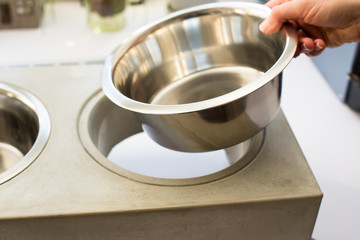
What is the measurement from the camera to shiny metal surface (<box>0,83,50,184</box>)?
968 mm

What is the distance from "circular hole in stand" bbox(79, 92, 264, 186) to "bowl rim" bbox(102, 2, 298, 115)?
173 millimetres

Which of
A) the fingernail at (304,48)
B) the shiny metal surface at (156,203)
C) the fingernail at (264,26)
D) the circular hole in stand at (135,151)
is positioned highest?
the fingernail at (264,26)

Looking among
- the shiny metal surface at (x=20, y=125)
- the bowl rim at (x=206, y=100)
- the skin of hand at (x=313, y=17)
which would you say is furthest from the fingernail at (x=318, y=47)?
the shiny metal surface at (x=20, y=125)

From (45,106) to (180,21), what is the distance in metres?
0.37

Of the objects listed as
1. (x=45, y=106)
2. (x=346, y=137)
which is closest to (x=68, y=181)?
(x=45, y=106)

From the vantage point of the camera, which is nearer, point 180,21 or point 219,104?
point 219,104

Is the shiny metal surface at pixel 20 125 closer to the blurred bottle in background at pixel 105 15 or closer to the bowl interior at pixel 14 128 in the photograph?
the bowl interior at pixel 14 128

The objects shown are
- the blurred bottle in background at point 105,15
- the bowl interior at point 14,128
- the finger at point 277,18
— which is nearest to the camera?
the finger at point 277,18

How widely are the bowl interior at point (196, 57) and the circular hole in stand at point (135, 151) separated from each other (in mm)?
130

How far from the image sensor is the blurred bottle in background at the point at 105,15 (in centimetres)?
162

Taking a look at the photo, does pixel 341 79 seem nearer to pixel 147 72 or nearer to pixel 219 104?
pixel 147 72

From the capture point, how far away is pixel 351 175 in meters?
1.13

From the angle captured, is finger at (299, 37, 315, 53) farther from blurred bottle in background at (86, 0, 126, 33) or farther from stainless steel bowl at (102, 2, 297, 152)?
blurred bottle in background at (86, 0, 126, 33)

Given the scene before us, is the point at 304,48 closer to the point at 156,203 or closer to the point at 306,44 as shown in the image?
the point at 306,44
